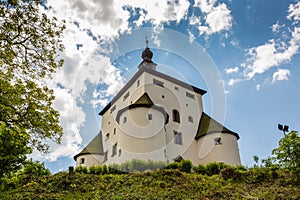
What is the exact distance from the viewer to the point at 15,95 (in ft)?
32.2

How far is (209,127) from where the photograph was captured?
28219 mm

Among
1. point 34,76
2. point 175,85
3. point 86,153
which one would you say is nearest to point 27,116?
point 34,76

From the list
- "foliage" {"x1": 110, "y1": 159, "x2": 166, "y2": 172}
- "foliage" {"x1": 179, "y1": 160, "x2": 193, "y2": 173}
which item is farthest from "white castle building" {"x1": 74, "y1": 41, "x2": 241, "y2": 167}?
"foliage" {"x1": 179, "y1": 160, "x2": 193, "y2": 173}

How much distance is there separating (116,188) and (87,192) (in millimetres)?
1223

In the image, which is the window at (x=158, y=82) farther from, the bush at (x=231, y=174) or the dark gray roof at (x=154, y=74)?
the bush at (x=231, y=174)

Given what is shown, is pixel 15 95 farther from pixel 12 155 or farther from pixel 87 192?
pixel 87 192

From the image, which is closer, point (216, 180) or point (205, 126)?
point (216, 180)

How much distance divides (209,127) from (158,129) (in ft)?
23.4

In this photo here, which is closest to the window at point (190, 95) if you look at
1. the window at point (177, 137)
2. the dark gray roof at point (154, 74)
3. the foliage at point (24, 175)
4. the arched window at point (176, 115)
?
the dark gray roof at point (154, 74)

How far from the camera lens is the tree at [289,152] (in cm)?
1064

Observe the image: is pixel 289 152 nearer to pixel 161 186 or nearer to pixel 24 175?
pixel 161 186

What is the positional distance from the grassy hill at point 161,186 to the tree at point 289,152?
966 mm

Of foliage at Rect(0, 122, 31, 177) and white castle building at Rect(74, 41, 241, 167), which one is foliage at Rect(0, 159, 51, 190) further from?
white castle building at Rect(74, 41, 241, 167)

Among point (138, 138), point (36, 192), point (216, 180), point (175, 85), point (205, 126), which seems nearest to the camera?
point (36, 192)
